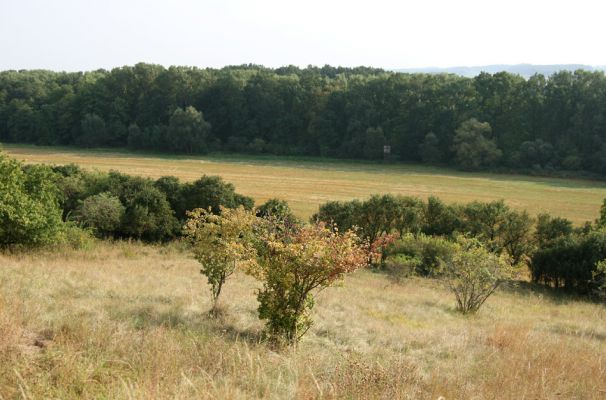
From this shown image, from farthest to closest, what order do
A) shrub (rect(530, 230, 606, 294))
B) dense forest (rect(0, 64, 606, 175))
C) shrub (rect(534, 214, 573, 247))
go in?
1. dense forest (rect(0, 64, 606, 175))
2. shrub (rect(534, 214, 573, 247))
3. shrub (rect(530, 230, 606, 294))

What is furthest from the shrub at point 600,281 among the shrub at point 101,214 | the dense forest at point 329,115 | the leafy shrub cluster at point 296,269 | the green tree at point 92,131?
the green tree at point 92,131

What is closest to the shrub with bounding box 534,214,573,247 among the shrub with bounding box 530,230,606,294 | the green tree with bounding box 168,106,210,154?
the shrub with bounding box 530,230,606,294

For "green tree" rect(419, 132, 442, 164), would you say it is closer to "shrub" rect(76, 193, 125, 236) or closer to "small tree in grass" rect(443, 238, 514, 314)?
"shrub" rect(76, 193, 125, 236)

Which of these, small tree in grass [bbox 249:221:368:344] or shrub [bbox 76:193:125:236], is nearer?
small tree in grass [bbox 249:221:368:344]

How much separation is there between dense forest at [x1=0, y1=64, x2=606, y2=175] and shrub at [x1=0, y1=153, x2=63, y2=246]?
2564 inches

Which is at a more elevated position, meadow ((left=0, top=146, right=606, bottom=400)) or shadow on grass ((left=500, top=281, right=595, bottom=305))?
meadow ((left=0, top=146, right=606, bottom=400))

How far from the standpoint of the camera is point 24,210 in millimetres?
21547

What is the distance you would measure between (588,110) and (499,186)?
25.6 m

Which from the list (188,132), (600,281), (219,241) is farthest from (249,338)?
(188,132)

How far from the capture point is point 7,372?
204 inches

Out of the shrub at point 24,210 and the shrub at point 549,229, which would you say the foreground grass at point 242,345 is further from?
the shrub at point 549,229

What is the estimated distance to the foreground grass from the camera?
5312 mm

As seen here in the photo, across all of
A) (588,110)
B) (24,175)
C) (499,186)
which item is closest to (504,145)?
(588,110)

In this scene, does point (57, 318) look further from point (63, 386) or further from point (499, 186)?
point (499, 186)
